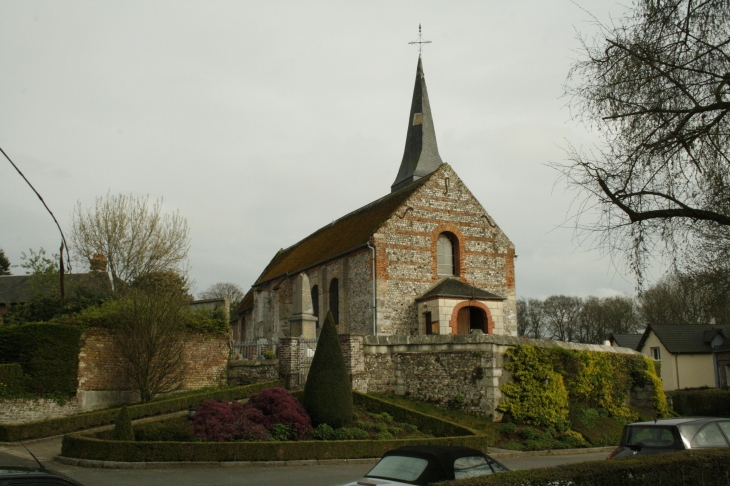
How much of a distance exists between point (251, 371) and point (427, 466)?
15693 mm

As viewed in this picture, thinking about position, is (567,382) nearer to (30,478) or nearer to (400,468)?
(400,468)

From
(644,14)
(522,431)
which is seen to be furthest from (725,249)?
(644,14)

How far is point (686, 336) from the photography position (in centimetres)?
4456

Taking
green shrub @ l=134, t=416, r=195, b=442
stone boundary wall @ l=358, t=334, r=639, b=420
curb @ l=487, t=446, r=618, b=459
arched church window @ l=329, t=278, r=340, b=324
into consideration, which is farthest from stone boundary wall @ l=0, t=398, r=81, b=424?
curb @ l=487, t=446, r=618, b=459

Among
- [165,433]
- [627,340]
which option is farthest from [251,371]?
[627,340]

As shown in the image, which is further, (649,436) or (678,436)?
(649,436)

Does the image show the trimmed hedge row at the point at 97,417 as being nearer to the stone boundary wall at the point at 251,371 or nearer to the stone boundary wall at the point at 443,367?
the stone boundary wall at the point at 251,371

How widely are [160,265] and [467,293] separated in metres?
16.0

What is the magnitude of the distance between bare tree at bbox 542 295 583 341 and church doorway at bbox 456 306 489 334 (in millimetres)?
44915

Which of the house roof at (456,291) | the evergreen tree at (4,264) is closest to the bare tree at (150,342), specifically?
the house roof at (456,291)

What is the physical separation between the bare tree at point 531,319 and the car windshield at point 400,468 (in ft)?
209

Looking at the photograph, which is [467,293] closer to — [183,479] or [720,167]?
[183,479]

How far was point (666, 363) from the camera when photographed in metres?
44.7

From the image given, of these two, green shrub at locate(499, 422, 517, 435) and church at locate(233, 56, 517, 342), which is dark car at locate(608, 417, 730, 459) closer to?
green shrub at locate(499, 422, 517, 435)
